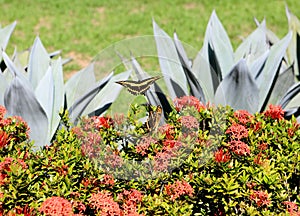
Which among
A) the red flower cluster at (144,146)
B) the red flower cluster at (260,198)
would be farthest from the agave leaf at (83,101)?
the red flower cluster at (260,198)

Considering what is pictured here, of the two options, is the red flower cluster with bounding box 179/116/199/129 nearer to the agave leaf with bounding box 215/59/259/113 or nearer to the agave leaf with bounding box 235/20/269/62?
the agave leaf with bounding box 215/59/259/113

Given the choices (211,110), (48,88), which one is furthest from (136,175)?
(48,88)

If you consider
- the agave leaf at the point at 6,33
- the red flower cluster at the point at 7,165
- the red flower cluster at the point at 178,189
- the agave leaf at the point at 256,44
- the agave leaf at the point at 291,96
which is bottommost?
the agave leaf at the point at 291,96

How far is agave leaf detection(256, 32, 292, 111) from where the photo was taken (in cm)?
379

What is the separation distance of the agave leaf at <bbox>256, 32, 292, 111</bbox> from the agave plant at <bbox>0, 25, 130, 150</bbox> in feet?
3.23

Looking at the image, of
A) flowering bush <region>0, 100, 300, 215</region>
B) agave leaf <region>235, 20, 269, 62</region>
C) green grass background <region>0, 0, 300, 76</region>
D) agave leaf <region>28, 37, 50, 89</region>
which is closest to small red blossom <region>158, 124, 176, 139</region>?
flowering bush <region>0, 100, 300, 215</region>

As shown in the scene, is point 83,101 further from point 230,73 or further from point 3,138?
point 230,73

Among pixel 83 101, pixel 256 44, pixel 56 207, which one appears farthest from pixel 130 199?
pixel 256 44

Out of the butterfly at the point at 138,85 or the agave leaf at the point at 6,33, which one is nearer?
the butterfly at the point at 138,85

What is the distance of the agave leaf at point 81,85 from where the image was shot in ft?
11.6

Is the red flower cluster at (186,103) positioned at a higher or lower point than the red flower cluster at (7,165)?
lower

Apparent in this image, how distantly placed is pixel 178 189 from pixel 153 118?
0.42 meters

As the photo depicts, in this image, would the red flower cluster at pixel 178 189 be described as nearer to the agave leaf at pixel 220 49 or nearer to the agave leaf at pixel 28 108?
the agave leaf at pixel 28 108

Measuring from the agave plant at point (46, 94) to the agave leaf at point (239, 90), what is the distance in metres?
0.64
